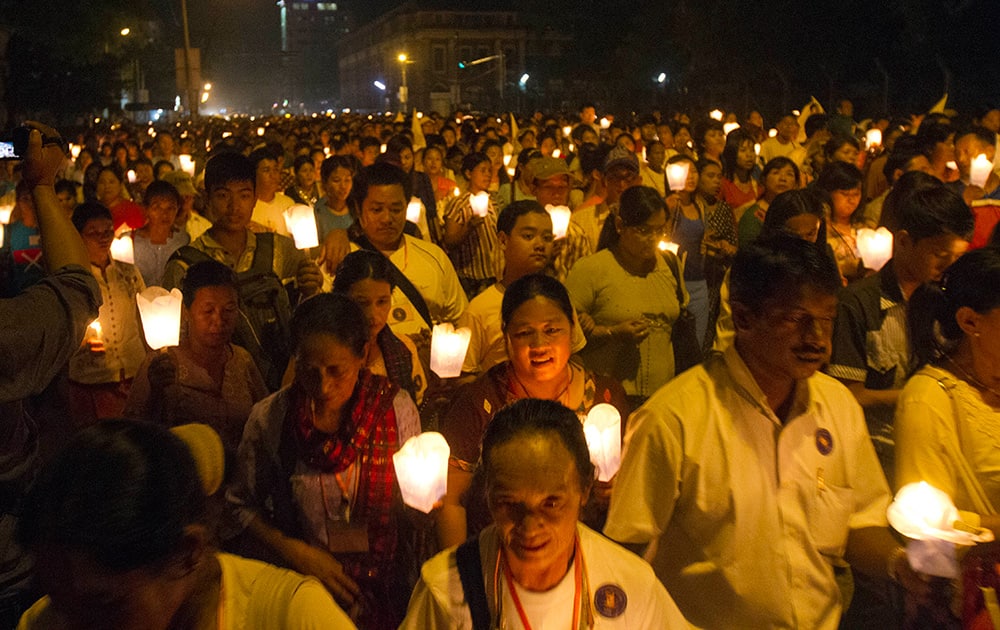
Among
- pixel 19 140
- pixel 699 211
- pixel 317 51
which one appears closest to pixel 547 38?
pixel 699 211

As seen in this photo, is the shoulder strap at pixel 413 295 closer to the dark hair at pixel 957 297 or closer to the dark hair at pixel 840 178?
the dark hair at pixel 957 297

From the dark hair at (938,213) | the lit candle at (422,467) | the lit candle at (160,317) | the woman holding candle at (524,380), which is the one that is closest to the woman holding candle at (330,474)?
the lit candle at (422,467)

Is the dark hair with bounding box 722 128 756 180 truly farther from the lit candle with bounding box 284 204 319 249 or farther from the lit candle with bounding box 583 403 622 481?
the lit candle with bounding box 583 403 622 481

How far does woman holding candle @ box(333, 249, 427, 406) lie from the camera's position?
4.25 m

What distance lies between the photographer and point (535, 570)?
246 centimetres

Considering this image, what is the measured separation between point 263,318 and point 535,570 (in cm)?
320

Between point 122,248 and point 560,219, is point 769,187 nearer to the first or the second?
point 560,219

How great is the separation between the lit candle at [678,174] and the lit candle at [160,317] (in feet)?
15.1

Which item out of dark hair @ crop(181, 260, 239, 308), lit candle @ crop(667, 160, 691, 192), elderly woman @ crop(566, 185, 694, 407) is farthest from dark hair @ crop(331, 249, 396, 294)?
lit candle @ crop(667, 160, 691, 192)

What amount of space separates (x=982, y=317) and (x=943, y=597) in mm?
885

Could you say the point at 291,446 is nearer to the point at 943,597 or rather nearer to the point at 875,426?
the point at 943,597

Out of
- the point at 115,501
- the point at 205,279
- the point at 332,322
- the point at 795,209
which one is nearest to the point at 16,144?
the point at 332,322

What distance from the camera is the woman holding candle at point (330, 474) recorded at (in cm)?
326

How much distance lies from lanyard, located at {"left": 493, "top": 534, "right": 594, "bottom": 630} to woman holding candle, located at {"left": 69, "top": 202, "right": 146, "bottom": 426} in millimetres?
3465
